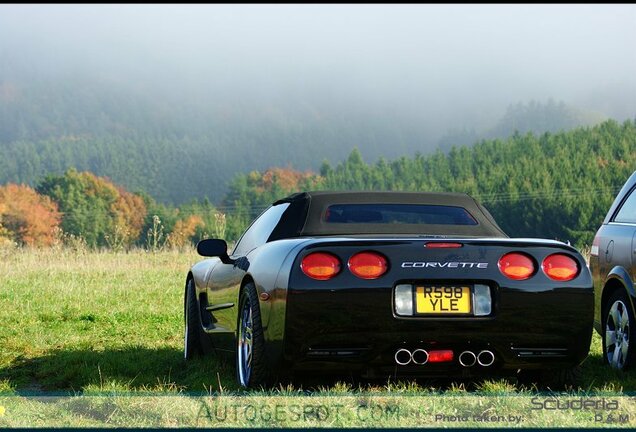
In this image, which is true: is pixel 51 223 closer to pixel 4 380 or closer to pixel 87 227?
pixel 87 227

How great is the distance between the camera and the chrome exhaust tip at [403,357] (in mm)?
6484

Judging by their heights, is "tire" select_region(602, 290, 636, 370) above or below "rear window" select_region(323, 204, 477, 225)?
below

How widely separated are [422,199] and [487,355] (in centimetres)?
182

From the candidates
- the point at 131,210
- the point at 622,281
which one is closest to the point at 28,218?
the point at 131,210

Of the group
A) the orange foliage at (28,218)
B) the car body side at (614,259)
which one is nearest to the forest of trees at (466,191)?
the orange foliage at (28,218)

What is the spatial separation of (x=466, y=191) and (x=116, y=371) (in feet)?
418

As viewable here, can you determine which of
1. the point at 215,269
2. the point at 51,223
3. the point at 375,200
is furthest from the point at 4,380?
the point at 51,223

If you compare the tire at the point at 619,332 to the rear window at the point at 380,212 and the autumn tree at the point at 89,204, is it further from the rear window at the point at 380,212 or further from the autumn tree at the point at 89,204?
the autumn tree at the point at 89,204

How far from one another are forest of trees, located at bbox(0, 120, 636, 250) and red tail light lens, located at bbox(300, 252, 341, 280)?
338 ft

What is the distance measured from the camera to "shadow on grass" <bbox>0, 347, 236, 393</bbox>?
8.20 meters

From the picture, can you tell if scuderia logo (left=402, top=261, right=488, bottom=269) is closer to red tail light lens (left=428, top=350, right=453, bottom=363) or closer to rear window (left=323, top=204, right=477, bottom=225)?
red tail light lens (left=428, top=350, right=453, bottom=363)

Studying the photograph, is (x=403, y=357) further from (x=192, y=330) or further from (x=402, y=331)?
(x=192, y=330)

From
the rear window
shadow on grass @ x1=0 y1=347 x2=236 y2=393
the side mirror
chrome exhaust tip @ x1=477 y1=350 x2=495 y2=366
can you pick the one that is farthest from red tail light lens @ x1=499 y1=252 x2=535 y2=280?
the side mirror

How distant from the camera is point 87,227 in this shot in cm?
13062
